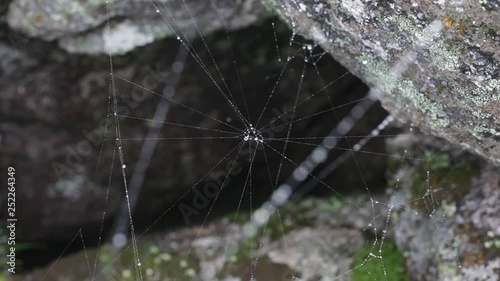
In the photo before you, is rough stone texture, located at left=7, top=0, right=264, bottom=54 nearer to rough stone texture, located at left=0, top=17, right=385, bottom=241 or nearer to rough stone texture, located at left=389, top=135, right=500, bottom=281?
rough stone texture, located at left=0, top=17, right=385, bottom=241

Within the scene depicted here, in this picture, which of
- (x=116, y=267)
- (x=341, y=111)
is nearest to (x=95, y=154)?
(x=116, y=267)

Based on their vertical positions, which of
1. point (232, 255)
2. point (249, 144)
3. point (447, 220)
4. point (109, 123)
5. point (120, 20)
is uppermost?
point (120, 20)

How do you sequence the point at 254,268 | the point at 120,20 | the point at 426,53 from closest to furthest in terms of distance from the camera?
the point at 426,53 < the point at 120,20 < the point at 254,268

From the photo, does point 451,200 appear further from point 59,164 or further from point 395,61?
point 59,164

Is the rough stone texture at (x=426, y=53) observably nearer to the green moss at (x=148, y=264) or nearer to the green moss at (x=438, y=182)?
the green moss at (x=438, y=182)

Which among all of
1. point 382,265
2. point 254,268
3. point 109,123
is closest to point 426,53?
point 382,265

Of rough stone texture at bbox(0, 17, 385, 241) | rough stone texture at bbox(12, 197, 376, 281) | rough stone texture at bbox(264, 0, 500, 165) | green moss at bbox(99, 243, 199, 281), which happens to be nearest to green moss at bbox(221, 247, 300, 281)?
rough stone texture at bbox(12, 197, 376, 281)

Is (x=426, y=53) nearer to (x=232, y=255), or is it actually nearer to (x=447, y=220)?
(x=447, y=220)
